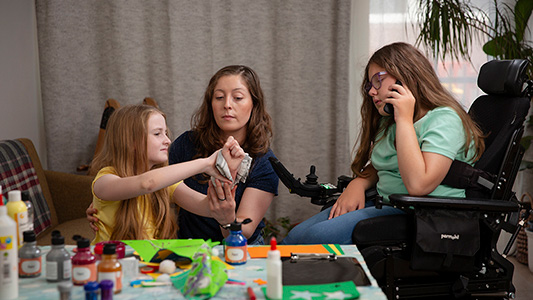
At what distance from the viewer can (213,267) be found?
1313mm

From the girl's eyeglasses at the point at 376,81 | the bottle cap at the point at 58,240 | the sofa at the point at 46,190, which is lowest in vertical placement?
the sofa at the point at 46,190

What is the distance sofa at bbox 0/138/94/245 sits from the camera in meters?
2.63

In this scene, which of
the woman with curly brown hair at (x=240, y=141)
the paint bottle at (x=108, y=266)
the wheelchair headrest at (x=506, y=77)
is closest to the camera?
the paint bottle at (x=108, y=266)

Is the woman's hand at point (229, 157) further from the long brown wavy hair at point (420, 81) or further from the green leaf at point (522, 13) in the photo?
the green leaf at point (522, 13)

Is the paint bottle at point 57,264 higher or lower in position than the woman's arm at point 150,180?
lower

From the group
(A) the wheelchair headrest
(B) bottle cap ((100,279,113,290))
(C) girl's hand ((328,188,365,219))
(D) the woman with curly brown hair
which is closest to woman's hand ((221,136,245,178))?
(D) the woman with curly brown hair

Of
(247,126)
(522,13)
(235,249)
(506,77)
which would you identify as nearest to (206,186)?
(247,126)

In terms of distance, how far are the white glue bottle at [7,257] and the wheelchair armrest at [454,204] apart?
1.15m

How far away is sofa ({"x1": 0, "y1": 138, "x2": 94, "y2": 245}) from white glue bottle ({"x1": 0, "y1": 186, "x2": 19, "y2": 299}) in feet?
4.20

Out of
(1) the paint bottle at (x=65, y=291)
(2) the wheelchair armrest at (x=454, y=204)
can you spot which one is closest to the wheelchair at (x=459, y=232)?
(2) the wheelchair armrest at (x=454, y=204)

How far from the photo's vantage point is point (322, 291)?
128cm

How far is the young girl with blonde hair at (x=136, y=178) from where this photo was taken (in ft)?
6.01

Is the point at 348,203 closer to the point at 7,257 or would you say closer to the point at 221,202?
the point at 221,202

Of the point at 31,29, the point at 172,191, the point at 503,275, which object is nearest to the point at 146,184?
the point at 172,191
